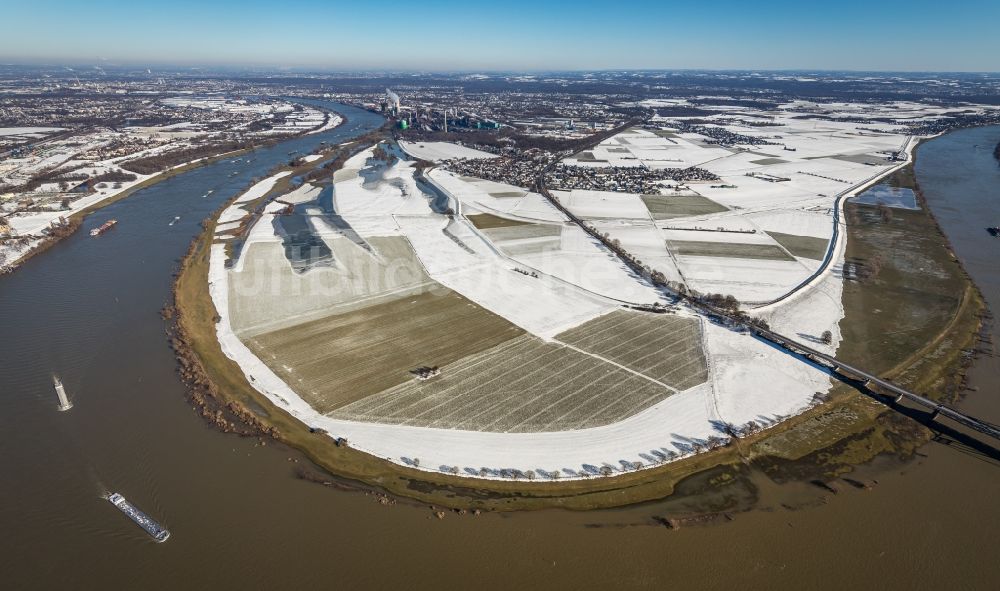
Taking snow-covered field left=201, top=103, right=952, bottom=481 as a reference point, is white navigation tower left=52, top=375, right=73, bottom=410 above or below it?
below

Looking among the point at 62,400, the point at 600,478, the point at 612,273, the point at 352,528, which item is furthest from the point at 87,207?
the point at 600,478

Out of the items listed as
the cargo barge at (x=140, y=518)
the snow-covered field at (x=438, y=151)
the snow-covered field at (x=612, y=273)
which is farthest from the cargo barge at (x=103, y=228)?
the snow-covered field at (x=438, y=151)

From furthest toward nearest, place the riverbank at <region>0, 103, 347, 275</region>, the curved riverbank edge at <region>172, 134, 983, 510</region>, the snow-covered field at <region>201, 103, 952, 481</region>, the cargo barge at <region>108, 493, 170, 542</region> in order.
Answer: the riverbank at <region>0, 103, 347, 275</region> < the snow-covered field at <region>201, 103, 952, 481</region> < the curved riverbank edge at <region>172, 134, 983, 510</region> < the cargo barge at <region>108, 493, 170, 542</region>

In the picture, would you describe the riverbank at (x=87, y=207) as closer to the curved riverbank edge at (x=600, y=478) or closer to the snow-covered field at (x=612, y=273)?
the snow-covered field at (x=612, y=273)

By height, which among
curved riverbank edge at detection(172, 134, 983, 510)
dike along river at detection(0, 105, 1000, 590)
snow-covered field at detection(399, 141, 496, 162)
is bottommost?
dike along river at detection(0, 105, 1000, 590)

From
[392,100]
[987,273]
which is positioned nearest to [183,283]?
[987,273]

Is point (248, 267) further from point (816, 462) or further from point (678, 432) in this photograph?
point (816, 462)

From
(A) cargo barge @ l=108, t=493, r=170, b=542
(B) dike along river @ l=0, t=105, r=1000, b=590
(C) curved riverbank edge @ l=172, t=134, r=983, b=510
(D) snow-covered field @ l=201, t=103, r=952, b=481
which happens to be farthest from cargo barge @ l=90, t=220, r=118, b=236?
(A) cargo barge @ l=108, t=493, r=170, b=542

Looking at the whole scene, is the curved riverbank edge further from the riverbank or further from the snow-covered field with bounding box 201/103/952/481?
the riverbank
